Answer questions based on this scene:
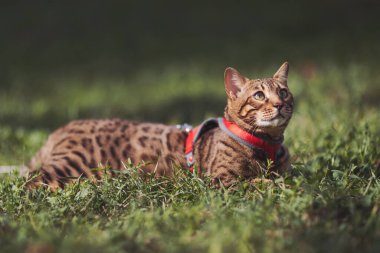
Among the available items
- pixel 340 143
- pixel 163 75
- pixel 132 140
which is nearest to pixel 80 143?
pixel 132 140

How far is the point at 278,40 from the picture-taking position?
11.8 metres

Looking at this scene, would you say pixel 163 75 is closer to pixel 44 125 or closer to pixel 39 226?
pixel 44 125

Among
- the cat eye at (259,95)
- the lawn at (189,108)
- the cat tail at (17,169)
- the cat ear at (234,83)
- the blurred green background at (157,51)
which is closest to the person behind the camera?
the lawn at (189,108)

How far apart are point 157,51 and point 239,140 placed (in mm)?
8296

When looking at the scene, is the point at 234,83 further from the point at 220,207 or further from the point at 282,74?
the point at 220,207


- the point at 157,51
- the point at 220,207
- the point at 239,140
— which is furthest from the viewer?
the point at 157,51

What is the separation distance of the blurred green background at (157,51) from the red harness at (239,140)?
2.50m

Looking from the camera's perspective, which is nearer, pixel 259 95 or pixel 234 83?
pixel 259 95

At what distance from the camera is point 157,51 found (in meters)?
12.2

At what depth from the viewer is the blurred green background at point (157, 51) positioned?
8078mm

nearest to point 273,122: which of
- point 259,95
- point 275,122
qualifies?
point 275,122

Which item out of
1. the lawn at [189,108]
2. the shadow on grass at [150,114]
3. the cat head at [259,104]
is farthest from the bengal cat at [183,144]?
the shadow on grass at [150,114]

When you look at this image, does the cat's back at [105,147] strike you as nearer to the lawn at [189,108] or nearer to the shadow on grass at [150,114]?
the lawn at [189,108]

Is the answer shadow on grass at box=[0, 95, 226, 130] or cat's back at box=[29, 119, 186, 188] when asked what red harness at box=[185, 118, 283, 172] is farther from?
shadow on grass at box=[0, 95, 226, 130]
